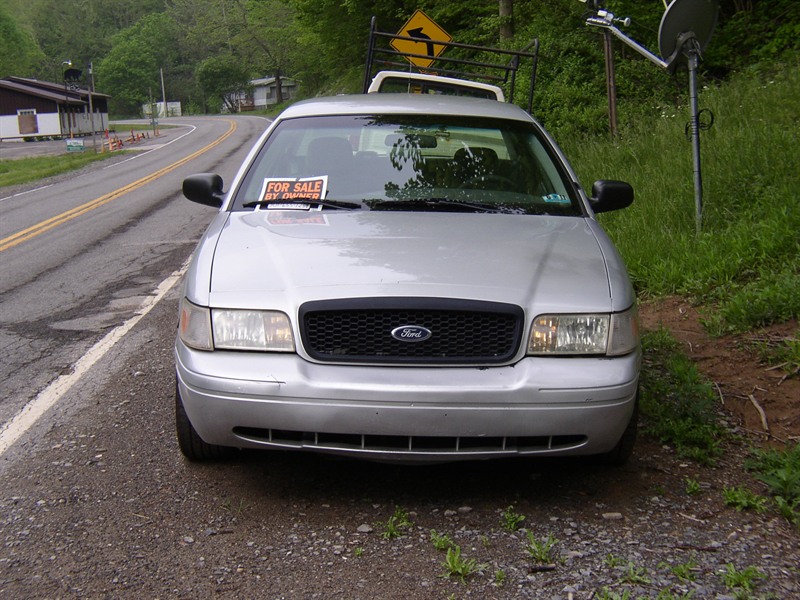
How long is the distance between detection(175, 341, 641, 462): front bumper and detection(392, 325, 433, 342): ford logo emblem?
117 mm

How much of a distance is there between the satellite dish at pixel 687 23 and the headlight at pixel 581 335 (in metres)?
4.18

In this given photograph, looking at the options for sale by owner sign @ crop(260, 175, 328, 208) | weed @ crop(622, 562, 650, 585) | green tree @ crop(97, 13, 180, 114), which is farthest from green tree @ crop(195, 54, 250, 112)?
weed @ crop(622, 562, 650, 585)

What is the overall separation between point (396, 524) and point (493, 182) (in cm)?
206

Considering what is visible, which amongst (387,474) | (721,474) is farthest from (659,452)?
(387,474)

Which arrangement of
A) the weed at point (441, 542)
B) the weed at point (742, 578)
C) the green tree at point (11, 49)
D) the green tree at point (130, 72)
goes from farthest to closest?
the green tree at point (130, 72) < the green tree at point (11, 49) < the weed at point (441, 542) < the weed at point (742, 578)

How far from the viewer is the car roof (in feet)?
17.2

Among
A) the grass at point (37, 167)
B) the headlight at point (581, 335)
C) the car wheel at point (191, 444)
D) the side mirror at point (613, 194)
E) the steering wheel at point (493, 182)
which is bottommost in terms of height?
the grass at point (37, 167)

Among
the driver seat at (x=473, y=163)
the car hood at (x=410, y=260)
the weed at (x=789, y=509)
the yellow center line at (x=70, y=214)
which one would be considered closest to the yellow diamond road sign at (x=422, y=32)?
the yellow center line at (x=70, y=214)

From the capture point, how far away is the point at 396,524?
349 centimetres

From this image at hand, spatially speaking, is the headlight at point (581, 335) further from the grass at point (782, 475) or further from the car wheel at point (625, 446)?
the grass at point (782, 475)

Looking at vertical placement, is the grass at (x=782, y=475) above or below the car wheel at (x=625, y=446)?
below

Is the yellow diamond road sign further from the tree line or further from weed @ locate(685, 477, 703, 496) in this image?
weed @ locate(685, 477, 703, 496)

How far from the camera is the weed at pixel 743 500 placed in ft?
11.8

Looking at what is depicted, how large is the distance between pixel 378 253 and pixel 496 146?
64.4 inches
